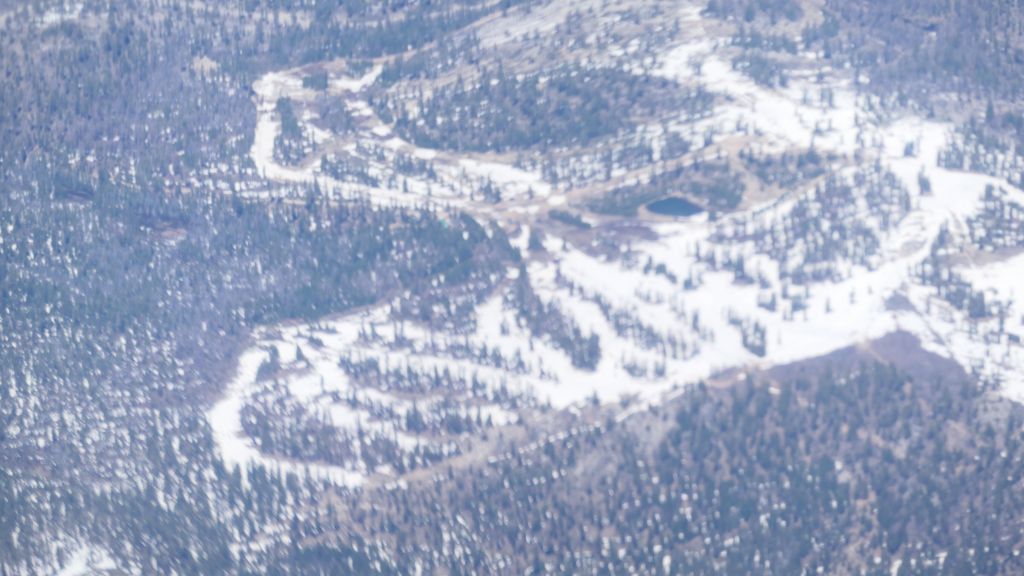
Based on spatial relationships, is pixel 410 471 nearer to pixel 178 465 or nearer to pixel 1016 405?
pixel 178 465

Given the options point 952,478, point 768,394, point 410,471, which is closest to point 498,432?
point 410,471

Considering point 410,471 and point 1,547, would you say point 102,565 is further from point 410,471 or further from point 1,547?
point 410,471

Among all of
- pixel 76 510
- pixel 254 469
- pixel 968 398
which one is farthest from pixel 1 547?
pixel 968 398

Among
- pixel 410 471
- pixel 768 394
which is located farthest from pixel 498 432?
pixel 768 394

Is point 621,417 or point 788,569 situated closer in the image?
point 788,569

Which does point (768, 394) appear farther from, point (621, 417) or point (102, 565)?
point (102, 565)

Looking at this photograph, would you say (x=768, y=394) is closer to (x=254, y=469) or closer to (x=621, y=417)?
(x=621, y=417)

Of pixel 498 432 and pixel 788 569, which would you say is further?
pixel 498 432
